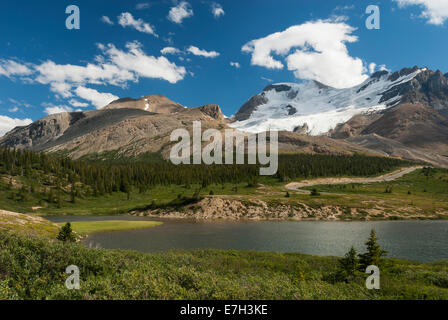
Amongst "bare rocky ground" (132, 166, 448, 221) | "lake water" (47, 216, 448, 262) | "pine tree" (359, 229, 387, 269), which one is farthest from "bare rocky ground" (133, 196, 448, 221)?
"pine tree" (359, 229, 387, 269)

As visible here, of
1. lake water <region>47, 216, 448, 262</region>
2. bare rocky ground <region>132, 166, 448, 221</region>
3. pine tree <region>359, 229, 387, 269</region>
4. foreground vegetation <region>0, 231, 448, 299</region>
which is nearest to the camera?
foreground vegetation <region>0, 231, 448, 299</region>

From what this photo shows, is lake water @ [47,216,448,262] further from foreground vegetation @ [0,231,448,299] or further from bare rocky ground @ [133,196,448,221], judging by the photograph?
bare rocky ground @ [133,196,448,221]

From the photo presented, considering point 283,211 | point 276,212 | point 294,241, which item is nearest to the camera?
point 294,241

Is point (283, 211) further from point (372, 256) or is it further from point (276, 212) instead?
point (372, 256)

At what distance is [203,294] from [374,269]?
20.9 meters

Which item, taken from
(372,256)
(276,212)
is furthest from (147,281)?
(276,212)

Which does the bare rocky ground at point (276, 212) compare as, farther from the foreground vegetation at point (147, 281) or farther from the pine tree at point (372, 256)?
the foreground vegetation at point (147, 281)

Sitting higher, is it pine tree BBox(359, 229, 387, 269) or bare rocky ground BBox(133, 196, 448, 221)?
pine tree BBox(359, 229, 387, 269)

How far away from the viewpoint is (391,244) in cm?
5434

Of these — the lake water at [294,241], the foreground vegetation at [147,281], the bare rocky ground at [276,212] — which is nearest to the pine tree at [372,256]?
the foreground vegetation at [147,281]

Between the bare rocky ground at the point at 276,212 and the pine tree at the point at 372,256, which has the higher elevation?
the pine tree at the point at 372,256
